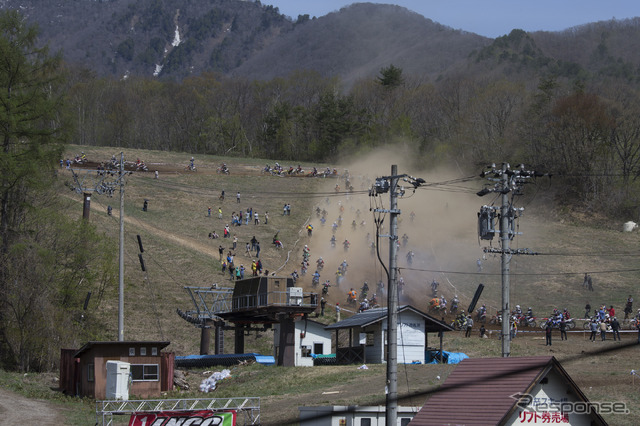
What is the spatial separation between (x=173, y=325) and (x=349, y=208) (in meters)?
39.7

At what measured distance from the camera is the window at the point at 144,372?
41875 mm

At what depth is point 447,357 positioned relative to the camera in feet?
148

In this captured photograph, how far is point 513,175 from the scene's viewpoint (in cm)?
3466

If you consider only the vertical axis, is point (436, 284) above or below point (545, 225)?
below

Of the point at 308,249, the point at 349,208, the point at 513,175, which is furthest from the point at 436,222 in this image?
the point at 513,175

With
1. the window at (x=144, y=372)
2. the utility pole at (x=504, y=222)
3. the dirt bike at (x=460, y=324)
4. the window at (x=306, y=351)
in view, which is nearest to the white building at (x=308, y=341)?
the window at (x=306, y=351)

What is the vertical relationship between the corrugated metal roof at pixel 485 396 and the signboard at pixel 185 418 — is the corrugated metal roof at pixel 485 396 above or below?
above

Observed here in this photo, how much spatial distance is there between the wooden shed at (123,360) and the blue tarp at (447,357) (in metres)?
14.2

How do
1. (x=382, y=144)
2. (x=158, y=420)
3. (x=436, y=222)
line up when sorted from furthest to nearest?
1. (x=382, y=144)
2. (x=436, y=222)
3. (x=158, y=420)

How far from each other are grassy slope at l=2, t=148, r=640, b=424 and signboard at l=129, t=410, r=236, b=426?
17.1 ft

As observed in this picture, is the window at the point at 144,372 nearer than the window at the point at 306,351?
Yes

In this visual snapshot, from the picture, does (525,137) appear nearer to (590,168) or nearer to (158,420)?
(590,168)

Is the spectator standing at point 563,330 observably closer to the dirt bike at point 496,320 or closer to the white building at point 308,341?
the dirt bike at point 496,320

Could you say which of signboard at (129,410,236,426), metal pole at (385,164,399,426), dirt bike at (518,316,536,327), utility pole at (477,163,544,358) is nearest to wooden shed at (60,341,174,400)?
signboard at (129,410,236,426)
